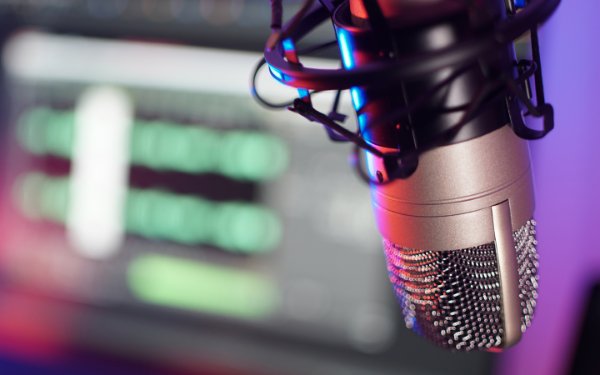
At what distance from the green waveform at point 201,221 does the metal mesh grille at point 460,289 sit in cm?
144

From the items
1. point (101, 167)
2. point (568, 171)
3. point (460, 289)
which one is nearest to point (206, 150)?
point (101, 167)

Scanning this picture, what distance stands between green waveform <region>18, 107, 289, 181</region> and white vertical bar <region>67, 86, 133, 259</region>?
42mm

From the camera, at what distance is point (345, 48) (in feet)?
1.53

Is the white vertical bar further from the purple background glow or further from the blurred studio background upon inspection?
the purple background glow

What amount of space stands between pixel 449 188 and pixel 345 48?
11 cm

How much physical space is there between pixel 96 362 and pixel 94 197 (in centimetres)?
51

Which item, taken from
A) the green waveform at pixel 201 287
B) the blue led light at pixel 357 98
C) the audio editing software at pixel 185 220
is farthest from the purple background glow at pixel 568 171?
the blue led light at pixel 357 98

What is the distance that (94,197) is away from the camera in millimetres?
2240

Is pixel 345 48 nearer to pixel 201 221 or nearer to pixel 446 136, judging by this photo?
pixel 446 136

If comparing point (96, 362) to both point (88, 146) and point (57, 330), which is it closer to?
point (57, 330)

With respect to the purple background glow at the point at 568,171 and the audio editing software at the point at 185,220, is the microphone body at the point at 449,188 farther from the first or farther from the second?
the audio editing software at the point at 185,220

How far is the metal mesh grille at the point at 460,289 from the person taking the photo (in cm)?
55

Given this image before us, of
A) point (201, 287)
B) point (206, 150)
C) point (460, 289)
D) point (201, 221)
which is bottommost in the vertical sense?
point (460, 289)

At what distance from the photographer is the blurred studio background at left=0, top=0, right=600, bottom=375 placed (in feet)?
5.79
